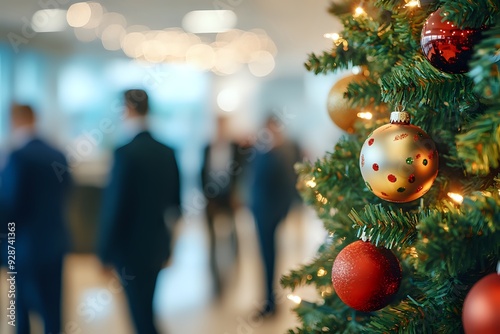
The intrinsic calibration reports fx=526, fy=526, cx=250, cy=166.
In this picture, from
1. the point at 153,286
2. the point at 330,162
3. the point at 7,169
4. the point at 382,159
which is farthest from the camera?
the point at 153,286

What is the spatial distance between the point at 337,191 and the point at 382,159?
9.6 inches

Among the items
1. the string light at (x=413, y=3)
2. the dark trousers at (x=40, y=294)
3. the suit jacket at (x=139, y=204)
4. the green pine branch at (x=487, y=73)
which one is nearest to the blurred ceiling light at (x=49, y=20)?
the suit jacket at (x=139, y=204)

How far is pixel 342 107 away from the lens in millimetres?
1178

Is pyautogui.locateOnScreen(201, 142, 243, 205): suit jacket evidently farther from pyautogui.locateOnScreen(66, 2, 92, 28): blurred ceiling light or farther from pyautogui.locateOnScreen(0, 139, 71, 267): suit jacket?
pyautogui.locateOnScreen(66, 2, 92, 28): blurred ceiling light

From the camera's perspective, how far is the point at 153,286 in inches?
108

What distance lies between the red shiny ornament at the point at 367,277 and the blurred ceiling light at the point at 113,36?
4520mm

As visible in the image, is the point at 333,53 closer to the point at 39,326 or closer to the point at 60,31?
the point at 39,326

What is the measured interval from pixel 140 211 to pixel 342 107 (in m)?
1.72

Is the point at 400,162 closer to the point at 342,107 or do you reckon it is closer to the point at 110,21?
the point at 342,107

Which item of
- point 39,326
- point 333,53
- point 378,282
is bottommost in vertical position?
point 39,326

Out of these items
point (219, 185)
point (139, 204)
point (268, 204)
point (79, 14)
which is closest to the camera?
point (139, 204)

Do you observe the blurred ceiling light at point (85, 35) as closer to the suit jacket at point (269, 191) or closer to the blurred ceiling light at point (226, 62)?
the blurred ceiling light at point (226, 62)

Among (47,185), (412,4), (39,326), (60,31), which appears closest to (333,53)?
(412,4)

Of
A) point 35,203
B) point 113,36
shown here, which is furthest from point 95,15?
point 35,203
